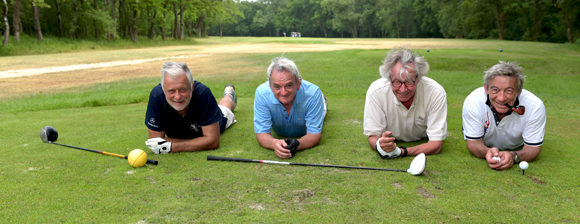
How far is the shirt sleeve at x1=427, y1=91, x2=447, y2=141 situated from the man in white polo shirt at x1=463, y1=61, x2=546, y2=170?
257 millimetres

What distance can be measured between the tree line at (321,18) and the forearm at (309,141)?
32.1m

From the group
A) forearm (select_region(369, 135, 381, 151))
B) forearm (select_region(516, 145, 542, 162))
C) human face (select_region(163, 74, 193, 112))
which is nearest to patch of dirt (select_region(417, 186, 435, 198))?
forearm (select_region(369, 135, 381, 151))

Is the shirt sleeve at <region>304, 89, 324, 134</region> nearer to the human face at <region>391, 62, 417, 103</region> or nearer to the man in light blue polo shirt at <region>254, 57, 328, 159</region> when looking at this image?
the man in light blue polo shirt at <region>254, 57, 328, 159</region>

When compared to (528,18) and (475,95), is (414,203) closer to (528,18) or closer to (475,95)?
(475,95)

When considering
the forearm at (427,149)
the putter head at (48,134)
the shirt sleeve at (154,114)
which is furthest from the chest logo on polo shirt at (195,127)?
the forearm at (427,149)

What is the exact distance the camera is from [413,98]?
4.86 m

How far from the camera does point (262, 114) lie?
5.41 m

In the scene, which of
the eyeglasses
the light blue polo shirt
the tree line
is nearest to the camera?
the eyeglasses

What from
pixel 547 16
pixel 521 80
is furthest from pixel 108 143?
pixel 547 16

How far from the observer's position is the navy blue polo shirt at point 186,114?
504cm

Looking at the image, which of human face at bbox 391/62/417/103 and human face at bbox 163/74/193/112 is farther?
human face at bbox 163/74/193/112

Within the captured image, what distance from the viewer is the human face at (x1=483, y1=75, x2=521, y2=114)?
429 centimetres

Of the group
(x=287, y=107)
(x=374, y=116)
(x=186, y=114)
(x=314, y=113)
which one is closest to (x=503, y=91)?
(x=374, y=116)

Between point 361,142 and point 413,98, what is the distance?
3.78 ft
